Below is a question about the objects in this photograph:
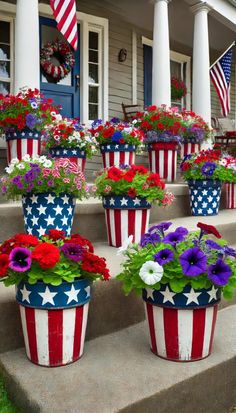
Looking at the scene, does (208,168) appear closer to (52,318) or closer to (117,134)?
(117,134)

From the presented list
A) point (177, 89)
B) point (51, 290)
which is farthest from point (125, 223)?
point (177, 89)

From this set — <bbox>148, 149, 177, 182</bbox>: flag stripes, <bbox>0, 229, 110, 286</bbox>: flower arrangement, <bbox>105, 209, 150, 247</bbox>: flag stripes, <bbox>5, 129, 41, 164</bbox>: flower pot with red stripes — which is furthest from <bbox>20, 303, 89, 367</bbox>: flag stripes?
<bbox>148, 149, 177, 182</bbox>: flag stripes

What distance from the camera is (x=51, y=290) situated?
1.53 m

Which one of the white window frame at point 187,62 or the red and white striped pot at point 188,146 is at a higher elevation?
the white window frame at point 187,62

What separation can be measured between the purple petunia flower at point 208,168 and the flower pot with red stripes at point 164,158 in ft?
2.64

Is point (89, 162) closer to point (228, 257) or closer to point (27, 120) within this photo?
point (27, 120)

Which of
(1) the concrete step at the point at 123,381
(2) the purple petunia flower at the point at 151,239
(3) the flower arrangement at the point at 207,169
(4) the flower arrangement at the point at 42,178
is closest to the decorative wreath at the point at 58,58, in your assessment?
(3) the flower arrangement at the point at 207,169

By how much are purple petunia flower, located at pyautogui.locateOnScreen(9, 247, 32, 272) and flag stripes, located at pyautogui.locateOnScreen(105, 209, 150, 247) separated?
1.17 meters

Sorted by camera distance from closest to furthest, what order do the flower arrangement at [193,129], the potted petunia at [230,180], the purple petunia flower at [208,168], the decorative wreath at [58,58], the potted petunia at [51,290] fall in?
the potted petunia at [51,290] < the purple petunia flower at [208,168] < the potted petunia at [230,180] < the flower arrangement at [193,129] < the decorative wreath at [58,58]

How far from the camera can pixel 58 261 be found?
1541 mm

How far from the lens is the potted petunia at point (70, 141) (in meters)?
3.52

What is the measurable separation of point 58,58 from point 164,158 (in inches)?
103

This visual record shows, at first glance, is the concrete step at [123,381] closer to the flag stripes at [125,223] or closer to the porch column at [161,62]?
the flag stripes at [125,223]

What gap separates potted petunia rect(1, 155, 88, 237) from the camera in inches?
90.6
